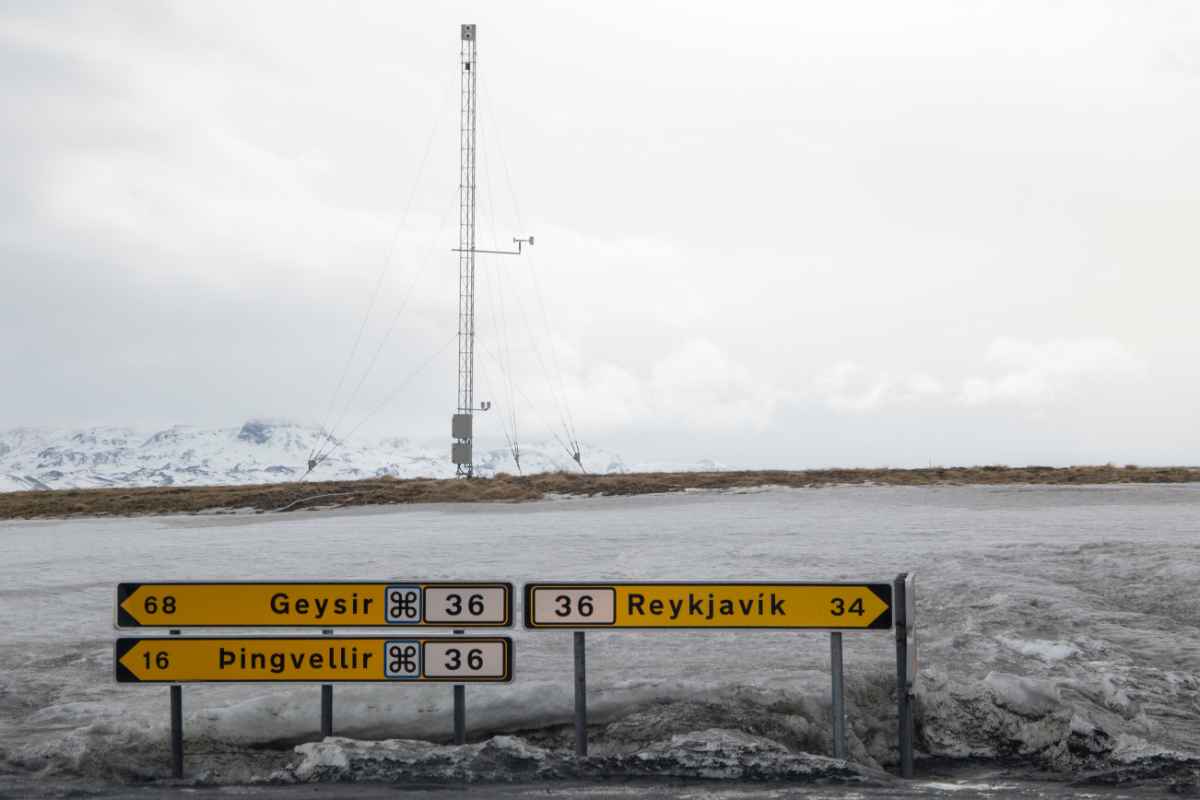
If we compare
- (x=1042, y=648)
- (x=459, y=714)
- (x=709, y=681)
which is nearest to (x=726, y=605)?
(x=459, y=714)

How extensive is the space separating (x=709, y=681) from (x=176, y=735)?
4.50 meters

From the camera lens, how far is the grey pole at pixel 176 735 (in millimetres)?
8320

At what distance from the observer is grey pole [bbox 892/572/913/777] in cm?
826

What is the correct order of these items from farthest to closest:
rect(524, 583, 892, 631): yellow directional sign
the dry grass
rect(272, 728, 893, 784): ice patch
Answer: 1. the dry grass
2. rect(524, 583, 892, 631): yellow directional sign
3. rect(272, 728, 893, 784): ice patch

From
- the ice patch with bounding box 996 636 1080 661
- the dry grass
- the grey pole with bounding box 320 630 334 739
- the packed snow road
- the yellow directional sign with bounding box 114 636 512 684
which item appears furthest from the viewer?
the dry grass

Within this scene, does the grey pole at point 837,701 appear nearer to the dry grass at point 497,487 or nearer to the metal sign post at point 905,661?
the metal sign post at point 905,661

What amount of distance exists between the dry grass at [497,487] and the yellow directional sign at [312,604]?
2273 cm

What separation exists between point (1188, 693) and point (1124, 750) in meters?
2.18

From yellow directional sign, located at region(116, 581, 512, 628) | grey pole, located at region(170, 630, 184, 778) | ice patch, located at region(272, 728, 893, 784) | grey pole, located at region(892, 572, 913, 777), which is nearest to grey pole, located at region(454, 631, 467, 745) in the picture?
ice patch, located at region(272, 728, 893, 784)

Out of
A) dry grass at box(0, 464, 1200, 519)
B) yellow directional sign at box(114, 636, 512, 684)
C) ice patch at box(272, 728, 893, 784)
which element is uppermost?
dry grass at box(0, 464, 1200, 519)

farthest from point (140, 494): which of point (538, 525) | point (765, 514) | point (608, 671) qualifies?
point (608, 671)

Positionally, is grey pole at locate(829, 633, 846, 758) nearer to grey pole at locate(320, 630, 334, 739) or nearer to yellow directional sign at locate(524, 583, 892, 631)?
yellow directional sign at locate(524, 583, 892, 631)

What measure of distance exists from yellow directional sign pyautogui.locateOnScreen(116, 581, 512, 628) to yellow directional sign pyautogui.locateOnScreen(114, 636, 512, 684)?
0.16 m

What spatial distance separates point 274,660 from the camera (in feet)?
27.6
